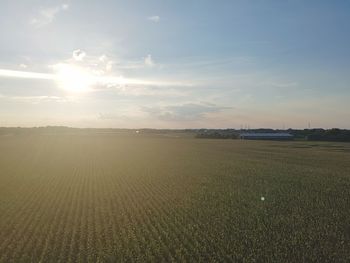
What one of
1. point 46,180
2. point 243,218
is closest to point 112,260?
point 243,218

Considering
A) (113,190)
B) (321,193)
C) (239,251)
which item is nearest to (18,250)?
(239,251)

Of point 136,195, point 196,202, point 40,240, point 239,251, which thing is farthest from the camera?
point 136,195

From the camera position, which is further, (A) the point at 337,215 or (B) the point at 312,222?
(A) the point at 337,215

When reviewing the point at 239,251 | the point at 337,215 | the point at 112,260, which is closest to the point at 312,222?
the point at 337,215

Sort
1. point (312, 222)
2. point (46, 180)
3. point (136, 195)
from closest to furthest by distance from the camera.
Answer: point (312, 222)
point (136, 195)
point (46, 180)

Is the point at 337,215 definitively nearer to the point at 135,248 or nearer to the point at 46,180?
the point at 135,248

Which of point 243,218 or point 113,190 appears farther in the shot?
point 113,190

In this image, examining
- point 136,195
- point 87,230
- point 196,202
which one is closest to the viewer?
point 87,230

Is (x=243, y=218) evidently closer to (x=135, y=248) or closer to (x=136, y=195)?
(x=135, y=248)

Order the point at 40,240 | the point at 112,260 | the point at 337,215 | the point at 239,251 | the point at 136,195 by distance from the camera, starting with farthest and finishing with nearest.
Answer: the point at 136,195
the point at 337,215
the point at 40,240
the point at 239,251
the point at 112,260
